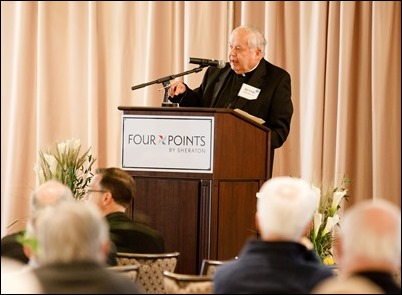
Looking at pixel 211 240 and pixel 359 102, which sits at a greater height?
pixel 359 102

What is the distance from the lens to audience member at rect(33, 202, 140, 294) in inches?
136

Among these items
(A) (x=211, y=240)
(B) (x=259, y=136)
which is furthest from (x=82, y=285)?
(B) (x=259, y=136)

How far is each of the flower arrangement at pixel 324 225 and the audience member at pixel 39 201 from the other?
2.23m

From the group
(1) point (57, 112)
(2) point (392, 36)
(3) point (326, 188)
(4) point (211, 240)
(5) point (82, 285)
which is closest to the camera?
(5) point (82, 285)

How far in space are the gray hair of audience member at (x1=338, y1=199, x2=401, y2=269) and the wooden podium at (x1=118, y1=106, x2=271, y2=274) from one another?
2524 mm

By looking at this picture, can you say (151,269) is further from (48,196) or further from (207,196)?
(207,196)

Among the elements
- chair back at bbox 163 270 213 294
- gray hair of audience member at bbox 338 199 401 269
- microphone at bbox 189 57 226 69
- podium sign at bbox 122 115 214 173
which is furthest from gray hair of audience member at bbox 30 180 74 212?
microphone at bbox 189 57 226 69

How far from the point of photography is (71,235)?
3508 mm

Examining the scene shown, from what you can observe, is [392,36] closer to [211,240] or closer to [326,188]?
[326,188]

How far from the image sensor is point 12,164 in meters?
10.2

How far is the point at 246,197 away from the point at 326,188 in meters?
0.85

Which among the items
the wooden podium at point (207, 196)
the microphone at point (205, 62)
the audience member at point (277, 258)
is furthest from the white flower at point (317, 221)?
the audience member at point (277, 258)

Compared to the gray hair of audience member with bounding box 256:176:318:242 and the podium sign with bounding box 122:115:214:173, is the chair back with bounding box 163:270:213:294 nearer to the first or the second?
Answer: the gray hair of audience member with bounding box 256:176:318:242

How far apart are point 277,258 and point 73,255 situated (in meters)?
0.83
